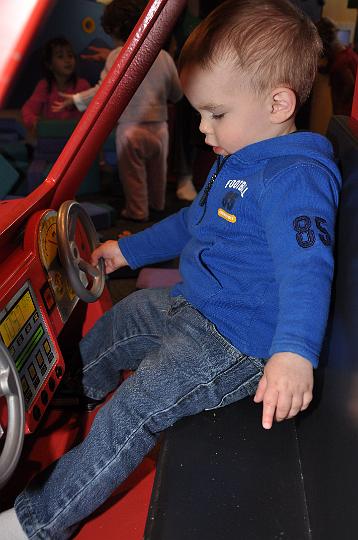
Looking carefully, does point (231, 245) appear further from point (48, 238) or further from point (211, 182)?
point (48, 238)

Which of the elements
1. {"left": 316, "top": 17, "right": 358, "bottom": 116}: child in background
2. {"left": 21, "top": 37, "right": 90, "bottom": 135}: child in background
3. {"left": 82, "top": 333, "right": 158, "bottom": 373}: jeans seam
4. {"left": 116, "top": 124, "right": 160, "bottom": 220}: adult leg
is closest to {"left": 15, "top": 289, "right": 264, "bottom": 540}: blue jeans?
{"left": 82, "top": 333, "right": 158, "bottom": 373}: jeans seam

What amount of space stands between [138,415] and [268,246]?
293mm

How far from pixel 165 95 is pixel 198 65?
79.6 inches

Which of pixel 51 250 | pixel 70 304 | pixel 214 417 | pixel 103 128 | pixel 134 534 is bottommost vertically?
pixel 134 534

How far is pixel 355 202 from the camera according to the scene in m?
0.78

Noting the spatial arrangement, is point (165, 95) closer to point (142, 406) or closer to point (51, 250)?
point (51, 250)

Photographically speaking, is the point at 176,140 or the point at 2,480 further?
the point at 176,140

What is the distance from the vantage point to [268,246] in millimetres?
821

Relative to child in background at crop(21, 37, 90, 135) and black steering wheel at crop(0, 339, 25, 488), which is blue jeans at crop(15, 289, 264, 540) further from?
child in background at crop(21, 37, 90, 135)

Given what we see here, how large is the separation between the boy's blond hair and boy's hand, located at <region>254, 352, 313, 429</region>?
386mm

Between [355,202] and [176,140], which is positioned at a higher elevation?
[355,202]

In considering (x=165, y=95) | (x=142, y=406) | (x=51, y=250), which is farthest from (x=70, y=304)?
(x=165, y=95)

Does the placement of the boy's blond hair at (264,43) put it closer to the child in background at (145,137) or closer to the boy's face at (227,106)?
the boy's face at (227,106)

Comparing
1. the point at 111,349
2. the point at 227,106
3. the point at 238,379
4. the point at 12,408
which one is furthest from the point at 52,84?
A: the point at 12,408
